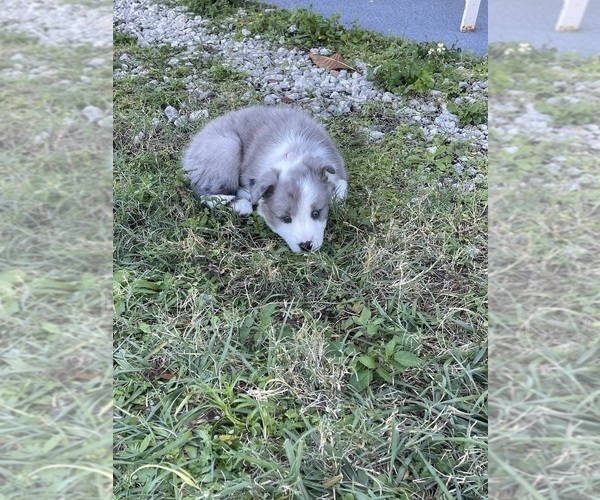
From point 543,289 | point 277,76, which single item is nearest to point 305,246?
point 543,289

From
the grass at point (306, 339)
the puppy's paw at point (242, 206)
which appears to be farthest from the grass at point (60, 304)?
the puppy's paw at point (242, 206)

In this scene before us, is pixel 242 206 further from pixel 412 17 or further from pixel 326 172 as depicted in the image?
pixel 412 17

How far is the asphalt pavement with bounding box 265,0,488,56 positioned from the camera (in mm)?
6086

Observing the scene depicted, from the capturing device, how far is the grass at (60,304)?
0.96 metres

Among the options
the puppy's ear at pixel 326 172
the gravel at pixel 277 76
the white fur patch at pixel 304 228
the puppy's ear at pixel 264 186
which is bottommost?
the white fur patch at pixel 304 228

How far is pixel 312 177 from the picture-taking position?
3.43 m

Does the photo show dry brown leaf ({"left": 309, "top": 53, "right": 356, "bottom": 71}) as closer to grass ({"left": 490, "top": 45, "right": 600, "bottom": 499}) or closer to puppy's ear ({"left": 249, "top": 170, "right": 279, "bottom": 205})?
puppy's ear ({"left": 249, "top": 170, "right": 279, "bottom": 205})

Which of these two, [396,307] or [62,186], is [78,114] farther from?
[396,307]

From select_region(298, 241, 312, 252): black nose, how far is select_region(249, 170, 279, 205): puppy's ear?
41 centimetres

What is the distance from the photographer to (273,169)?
11.5 feet

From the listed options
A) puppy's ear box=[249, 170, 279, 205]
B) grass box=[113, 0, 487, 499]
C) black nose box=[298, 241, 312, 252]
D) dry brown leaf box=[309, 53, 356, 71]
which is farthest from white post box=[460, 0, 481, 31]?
black nose box=[298, 241, 312, 252]

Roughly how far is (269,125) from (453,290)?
5.97ft

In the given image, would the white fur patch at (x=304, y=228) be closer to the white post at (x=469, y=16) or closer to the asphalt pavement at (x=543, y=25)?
the asphalt pavement at (x=543, y=25)

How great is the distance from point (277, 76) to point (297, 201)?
2527mm
